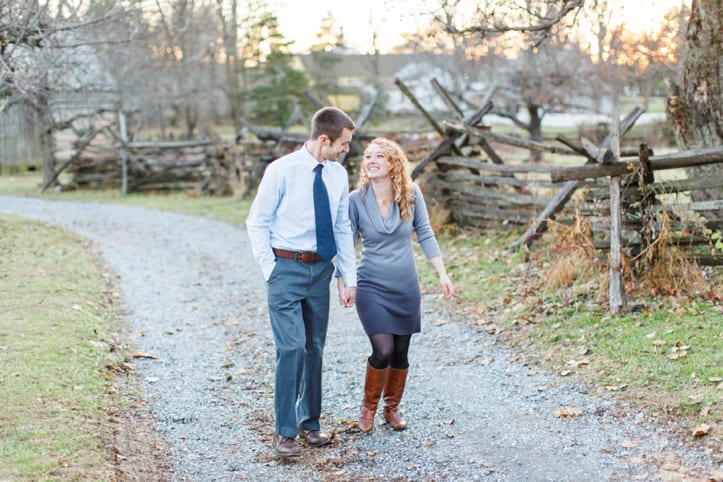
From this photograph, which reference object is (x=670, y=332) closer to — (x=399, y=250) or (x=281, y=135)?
(x=399, y=250)

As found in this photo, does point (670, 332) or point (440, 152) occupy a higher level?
point (440, 152)

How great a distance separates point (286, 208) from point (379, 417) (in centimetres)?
174

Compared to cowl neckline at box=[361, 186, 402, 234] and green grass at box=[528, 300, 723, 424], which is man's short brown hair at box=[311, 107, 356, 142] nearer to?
cowl neckline at box=[361, 186, 402, 234]

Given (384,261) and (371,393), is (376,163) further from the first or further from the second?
(371,393)

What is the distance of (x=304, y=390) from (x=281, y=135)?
16.1 m

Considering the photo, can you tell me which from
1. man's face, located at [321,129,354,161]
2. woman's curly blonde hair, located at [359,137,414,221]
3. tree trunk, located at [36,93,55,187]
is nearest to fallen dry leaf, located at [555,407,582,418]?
woman's curly blonde hair, located at [359,137,414,221]

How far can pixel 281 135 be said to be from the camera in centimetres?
2070

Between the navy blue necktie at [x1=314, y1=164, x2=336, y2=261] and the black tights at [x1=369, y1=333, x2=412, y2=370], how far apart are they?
0.71m

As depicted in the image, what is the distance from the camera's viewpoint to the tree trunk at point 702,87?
28.4 feet

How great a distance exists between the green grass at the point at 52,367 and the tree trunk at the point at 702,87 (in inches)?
251

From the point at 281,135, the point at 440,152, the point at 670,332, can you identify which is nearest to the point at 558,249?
the point at 670,332

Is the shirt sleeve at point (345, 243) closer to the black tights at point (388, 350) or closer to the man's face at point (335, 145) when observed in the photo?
the man's face at point (335, 145)

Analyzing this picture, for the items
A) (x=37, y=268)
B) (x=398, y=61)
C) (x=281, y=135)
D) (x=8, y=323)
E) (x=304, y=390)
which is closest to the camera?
(x=304, y=390)

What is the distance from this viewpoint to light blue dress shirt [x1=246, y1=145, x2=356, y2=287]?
4.68m
